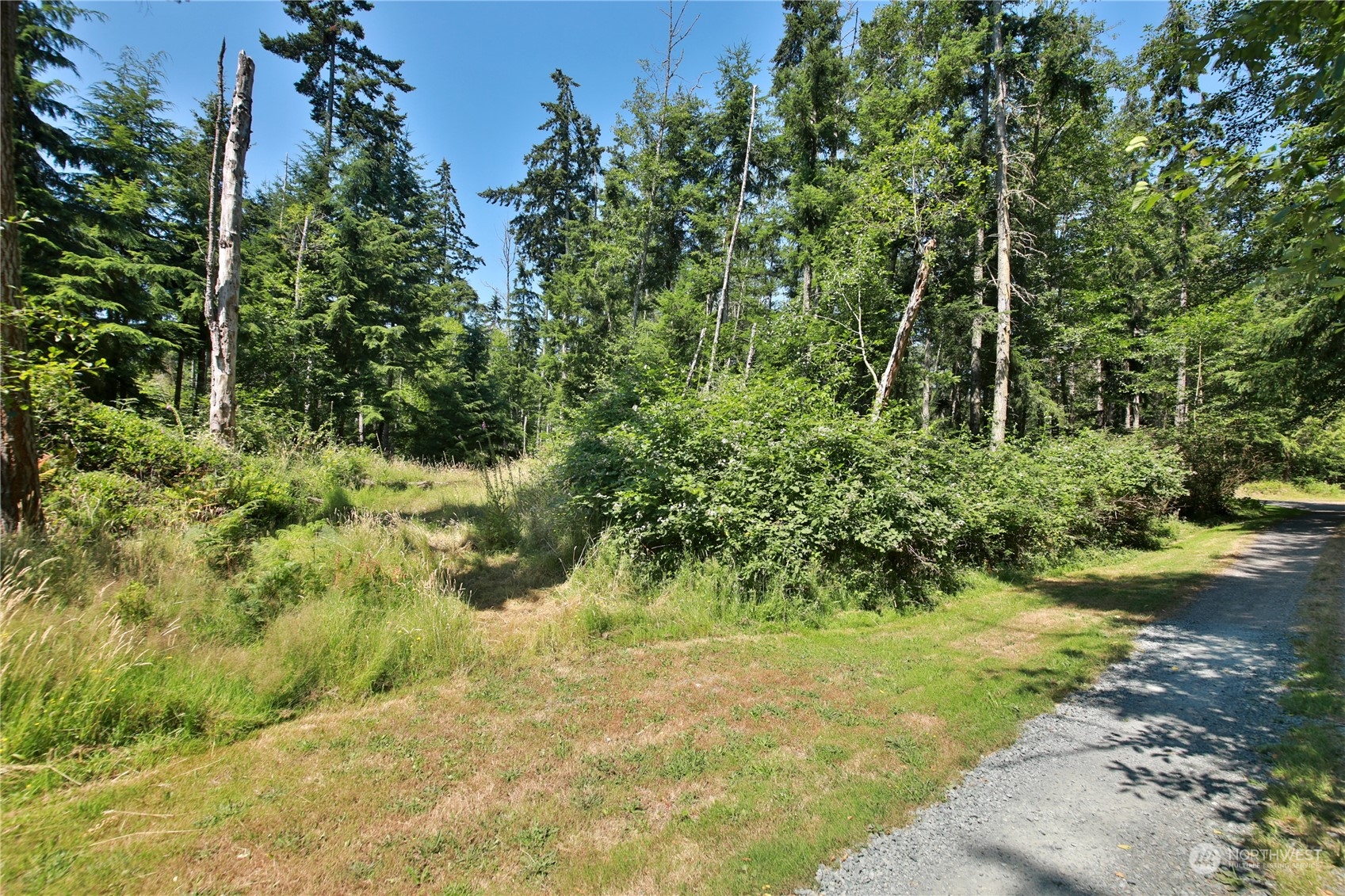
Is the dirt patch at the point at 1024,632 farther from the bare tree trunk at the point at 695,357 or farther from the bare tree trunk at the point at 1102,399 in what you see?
the bare tree trunk at the point at 1102,399

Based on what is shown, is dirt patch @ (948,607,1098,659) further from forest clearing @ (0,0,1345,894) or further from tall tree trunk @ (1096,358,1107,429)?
tall tree trunk @ (1096,358,1107,429)

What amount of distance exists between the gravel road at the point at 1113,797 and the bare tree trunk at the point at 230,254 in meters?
10.5

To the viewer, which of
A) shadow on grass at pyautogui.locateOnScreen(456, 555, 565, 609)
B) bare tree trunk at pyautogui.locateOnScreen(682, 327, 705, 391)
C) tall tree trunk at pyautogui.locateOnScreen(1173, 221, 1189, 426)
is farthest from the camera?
tall tree trunk at pyautogui.locateOnScreen(1173, 221, 1189, 426)

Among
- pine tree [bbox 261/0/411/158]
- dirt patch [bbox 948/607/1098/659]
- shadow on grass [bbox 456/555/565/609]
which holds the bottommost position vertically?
dirt patch [bbox 948/607/1098/659]

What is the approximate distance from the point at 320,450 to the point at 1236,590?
709 inches

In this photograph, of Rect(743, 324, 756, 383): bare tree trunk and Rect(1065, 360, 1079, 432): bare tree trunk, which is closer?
Rect(743, 324, 756, 383): bare tree trunk

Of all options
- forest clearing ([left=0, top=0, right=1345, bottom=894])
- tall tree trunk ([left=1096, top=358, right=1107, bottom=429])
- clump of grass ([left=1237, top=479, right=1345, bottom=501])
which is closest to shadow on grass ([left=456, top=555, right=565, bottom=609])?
forest clearing ([left=0, top=0, right=1345, bottom=894])

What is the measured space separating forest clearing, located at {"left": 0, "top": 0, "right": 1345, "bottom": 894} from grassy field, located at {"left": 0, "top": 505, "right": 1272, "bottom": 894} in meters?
0.03

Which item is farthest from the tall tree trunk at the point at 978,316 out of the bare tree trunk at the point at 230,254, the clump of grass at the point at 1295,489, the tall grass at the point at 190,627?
the clump of grass at the point at 1295,489

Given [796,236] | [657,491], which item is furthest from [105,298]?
[796,236]

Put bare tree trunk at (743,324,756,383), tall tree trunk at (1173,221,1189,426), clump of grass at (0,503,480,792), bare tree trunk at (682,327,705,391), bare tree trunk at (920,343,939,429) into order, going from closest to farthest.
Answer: clump of grass at (0,503,480,792)
bare tree trunk at (682,327,705,391)
bare tree trunk at (743,324,756,383)
bare tree trunk at (920,343,939,429)
tall tree trunk at (1173,221,1189,426)

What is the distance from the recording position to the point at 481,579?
318 inches

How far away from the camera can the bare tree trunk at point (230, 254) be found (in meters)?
8.31

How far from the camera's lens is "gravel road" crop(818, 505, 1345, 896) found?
2.58m
